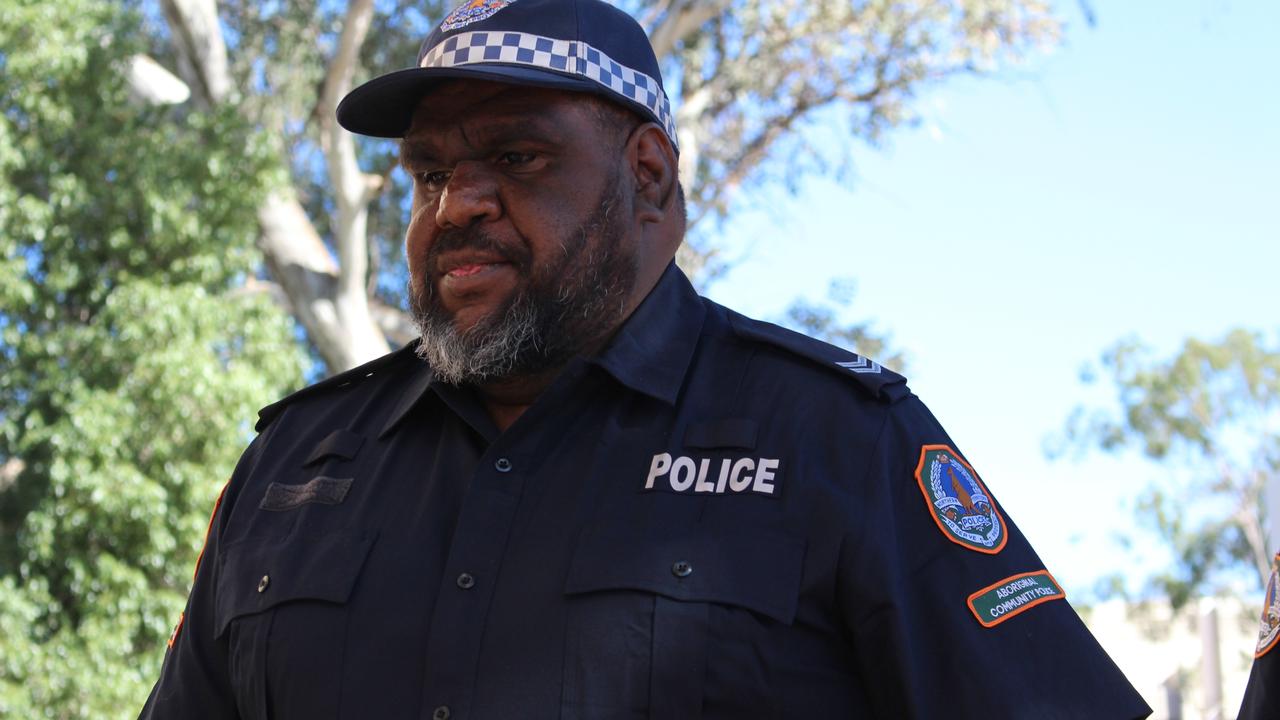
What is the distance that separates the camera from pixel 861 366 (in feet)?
7.33

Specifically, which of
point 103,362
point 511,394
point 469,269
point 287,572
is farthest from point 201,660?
point 103,362

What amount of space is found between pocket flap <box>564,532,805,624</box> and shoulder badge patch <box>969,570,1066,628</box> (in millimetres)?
240

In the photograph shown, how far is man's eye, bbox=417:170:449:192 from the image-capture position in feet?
8.07

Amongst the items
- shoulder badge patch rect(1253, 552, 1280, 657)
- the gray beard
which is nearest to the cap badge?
the gray beard

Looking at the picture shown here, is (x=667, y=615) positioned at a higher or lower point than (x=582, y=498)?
lower

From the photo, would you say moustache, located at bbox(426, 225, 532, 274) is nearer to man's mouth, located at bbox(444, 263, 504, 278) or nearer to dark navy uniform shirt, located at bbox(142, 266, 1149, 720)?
man's mouth, located at bbox(444, 263, 504, 278)

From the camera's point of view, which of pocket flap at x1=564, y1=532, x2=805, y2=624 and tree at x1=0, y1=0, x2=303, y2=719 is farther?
tree at x1=0, y1=0, x2=303, y2=719

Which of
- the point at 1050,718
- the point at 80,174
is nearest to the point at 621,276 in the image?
the point at 1050,718

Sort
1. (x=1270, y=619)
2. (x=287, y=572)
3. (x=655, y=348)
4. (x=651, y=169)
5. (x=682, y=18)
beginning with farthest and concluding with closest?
(x=682, y=18), (x=1270, y=619), (x=651, y=169), (x=655, y=348), (x=287, y=572)

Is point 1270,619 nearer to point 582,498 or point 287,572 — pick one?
point 582,498

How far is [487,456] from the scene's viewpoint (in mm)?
2229

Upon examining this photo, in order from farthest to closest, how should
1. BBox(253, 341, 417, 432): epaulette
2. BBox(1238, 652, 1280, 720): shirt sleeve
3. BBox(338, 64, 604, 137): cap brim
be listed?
1. BBox(1238, 652, 1280, 720): shirt sleeve
2. BBox(253, 341, 417, 432): epaulette
3. BBox(338, 64, 604, 137): cap brim

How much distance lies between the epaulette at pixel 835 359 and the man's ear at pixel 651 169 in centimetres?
27

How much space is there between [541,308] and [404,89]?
419 mm
